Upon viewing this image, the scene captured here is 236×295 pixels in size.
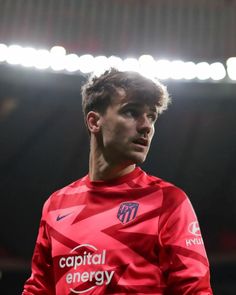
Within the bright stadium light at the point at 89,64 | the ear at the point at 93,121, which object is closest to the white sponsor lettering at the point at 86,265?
the ear at the point at 93,121

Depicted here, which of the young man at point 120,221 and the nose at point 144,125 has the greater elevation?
the nose at point 144,125

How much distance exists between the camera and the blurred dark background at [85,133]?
5.29m

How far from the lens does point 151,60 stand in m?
5.33

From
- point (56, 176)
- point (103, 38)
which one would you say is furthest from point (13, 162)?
point (103, 38)

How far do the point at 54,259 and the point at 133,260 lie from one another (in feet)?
0.78

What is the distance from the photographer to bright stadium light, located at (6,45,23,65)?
4973mm

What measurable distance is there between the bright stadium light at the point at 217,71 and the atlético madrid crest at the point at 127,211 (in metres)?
4.04

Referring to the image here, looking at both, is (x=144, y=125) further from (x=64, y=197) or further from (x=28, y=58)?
(x=28, y=58)

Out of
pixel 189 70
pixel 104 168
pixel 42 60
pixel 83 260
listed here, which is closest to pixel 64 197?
pixel 104 168

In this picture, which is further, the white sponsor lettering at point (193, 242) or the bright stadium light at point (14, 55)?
the bright stadium light at point (14, 55)

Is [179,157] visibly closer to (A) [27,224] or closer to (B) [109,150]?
(A) [27,224]

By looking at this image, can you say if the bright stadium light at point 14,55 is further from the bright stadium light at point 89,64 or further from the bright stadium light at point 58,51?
the bright stadium light at point 58,51

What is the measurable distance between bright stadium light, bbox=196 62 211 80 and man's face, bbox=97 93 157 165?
3.89 metres

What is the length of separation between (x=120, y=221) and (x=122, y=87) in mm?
368
